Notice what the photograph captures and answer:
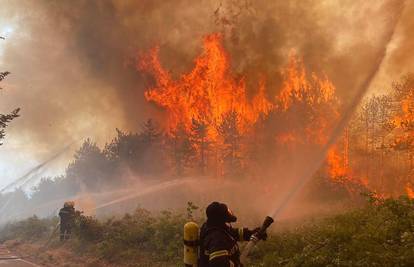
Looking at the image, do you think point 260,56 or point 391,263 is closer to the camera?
point 391,263

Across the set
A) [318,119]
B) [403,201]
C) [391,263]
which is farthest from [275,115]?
[391,263]

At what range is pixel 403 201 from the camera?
433 inches

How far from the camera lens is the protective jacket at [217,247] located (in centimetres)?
549

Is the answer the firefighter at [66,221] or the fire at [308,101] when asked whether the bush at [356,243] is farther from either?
the fire at [308,101]

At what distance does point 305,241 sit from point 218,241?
21.8ft

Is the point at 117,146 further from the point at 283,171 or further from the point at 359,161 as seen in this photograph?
the point at 359,161

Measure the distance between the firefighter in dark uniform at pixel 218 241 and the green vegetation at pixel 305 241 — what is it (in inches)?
159

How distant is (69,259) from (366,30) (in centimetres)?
4112

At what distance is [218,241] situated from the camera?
5633mm

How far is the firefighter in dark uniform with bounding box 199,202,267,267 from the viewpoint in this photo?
5508mm

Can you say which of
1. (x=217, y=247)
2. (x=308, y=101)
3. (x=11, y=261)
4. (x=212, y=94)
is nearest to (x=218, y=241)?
(x=217, y=247)

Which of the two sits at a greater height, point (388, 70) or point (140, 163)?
point (388, 70)

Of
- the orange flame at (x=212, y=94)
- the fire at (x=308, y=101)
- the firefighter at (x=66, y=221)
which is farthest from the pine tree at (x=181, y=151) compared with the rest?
the firefighter at (x=66, y=221)

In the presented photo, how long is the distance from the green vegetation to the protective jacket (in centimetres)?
395
